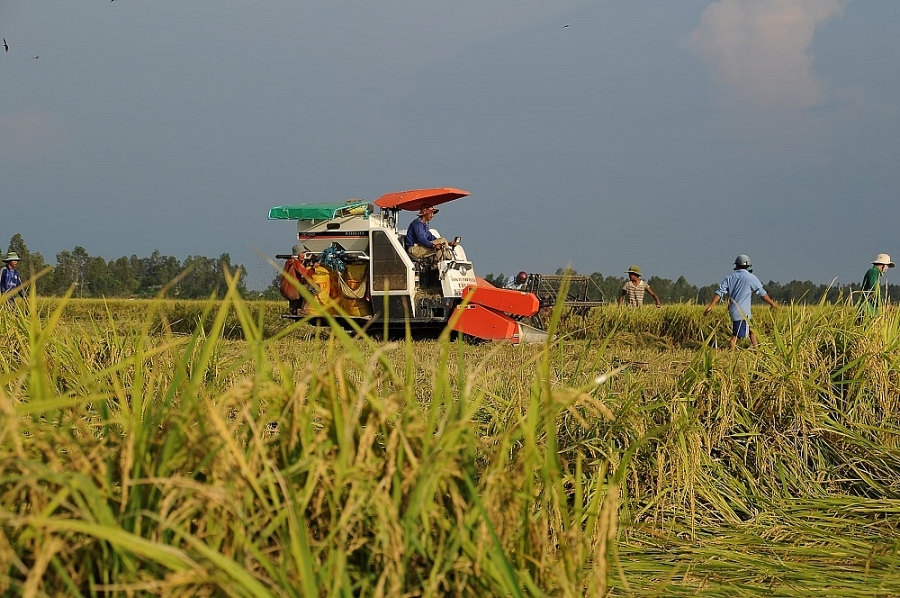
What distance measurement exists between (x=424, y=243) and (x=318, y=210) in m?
1.62

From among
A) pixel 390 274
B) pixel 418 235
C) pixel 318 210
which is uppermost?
pixel 318 210

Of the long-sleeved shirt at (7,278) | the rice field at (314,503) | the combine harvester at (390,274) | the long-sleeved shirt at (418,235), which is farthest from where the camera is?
the long-sleeved shirt at (418,235)

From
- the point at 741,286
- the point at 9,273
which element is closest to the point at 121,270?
the point at 9,273

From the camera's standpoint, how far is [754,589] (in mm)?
2875

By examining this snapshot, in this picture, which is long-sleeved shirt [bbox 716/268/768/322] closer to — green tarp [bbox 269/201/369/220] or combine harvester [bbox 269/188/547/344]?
combine harvester [bbox 269/188/547/344]

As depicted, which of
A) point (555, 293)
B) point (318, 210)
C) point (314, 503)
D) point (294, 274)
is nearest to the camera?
point (314, 503)

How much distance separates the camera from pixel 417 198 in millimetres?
12266

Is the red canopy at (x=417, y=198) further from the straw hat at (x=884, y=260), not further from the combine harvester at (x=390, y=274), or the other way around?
the straw hat at (x=884, y=260)

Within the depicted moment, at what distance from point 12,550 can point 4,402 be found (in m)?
0.27

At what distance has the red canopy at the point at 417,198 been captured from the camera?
12.2 meters

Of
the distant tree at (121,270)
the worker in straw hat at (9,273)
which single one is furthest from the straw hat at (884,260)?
the distant tree at (121,270)

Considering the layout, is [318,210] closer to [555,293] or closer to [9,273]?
[555,293]

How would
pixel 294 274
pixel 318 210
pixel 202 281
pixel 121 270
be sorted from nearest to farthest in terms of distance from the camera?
pixel 294 274
pixel 318 210
pixel 202 281
pixel 121 270

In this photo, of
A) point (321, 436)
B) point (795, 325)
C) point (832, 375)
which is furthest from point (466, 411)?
point (795, 325)
